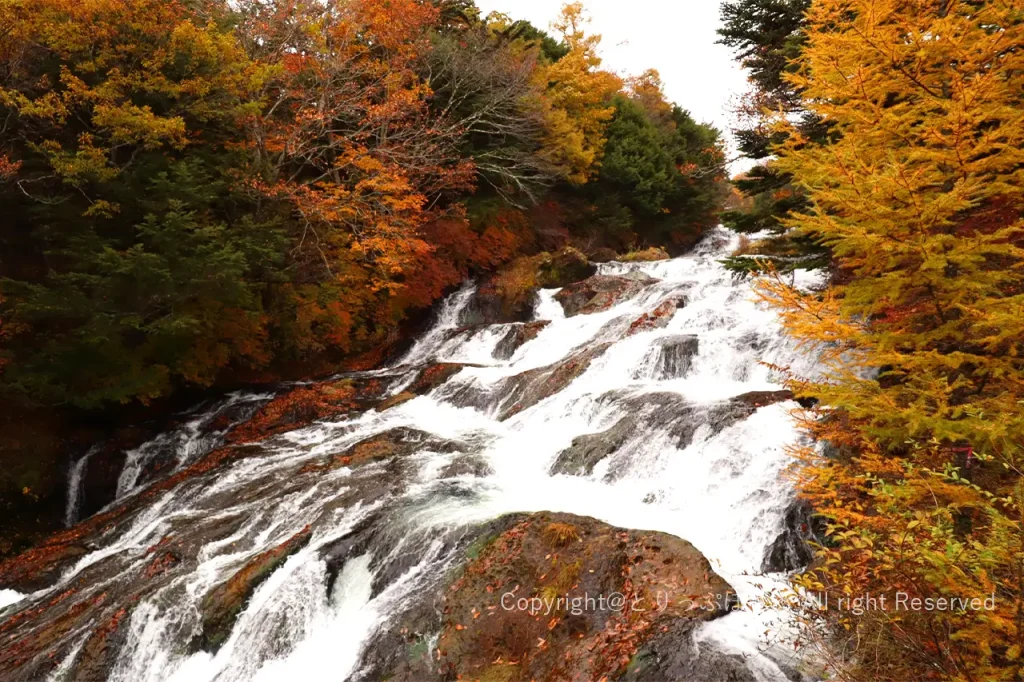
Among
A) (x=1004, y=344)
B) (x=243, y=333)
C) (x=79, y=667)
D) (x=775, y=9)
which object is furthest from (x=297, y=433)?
(x=775, y=9)

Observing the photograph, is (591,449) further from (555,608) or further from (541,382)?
(555,608)

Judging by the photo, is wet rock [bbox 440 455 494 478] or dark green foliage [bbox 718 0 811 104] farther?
dark green foliage [bbox 718 0 811 104]

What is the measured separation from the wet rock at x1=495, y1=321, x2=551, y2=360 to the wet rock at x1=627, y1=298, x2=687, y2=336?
3.41 meters

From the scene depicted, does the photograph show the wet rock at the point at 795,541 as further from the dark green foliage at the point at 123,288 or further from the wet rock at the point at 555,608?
the dark green foliage at the point at 123,288

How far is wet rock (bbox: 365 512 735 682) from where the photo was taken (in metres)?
4.55

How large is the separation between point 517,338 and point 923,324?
36.2 ft

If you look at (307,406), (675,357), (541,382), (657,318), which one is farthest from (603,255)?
(307,406)

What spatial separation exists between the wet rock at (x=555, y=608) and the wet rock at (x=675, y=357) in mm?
5374

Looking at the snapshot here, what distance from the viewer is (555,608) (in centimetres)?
504

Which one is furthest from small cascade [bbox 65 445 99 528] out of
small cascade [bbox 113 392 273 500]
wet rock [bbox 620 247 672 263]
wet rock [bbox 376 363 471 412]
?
wet rock [bbox 620 247 672 263]

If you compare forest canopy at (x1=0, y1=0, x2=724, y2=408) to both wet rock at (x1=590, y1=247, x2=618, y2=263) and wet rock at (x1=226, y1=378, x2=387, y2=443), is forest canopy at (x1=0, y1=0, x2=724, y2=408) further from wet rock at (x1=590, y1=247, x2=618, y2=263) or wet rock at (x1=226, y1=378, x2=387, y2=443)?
wet rock at (x1=590, y1=247, x2=618, y2=263)

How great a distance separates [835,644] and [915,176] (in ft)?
11.9

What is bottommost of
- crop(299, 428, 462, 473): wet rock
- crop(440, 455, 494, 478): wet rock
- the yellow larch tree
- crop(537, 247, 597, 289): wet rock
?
crop(440, 455, 494, 478): wet rock

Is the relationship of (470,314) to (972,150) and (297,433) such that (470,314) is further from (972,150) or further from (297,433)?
(972,150)
